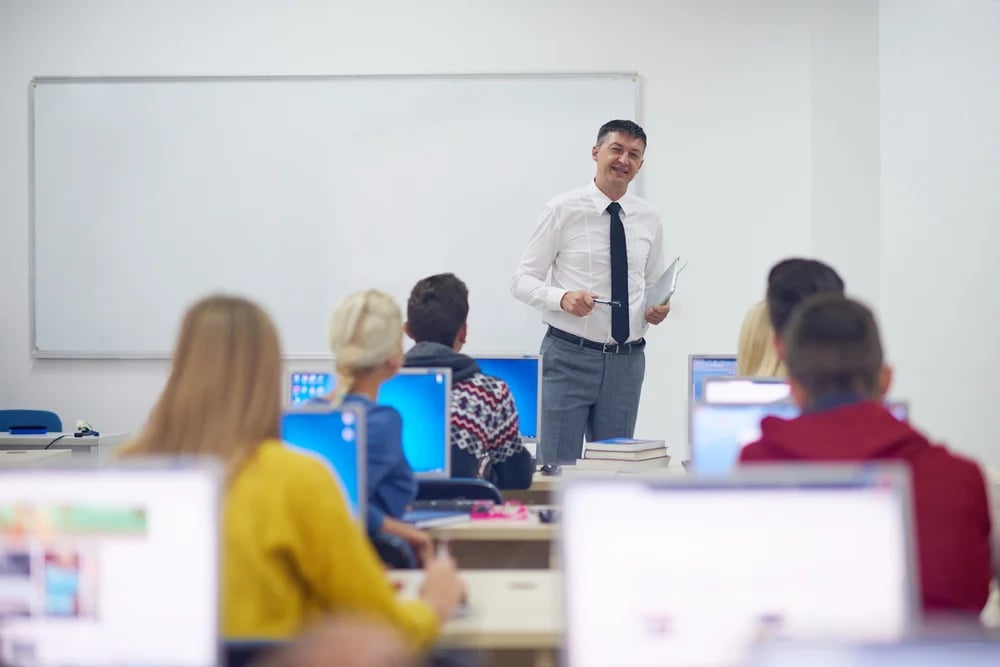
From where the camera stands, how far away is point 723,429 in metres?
2.78

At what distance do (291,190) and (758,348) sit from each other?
3.72 meters

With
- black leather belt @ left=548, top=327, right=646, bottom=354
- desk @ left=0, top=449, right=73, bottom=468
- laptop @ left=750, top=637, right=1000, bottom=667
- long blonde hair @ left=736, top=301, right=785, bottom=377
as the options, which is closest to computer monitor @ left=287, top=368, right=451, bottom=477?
long blonde hair @ left=736, top=301, right=785, bottom=377

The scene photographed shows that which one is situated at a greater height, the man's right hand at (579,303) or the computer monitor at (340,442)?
the man's right hand at (579,303)

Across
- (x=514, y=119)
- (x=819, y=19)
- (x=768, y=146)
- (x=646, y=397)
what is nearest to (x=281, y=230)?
(x=514, y=119)

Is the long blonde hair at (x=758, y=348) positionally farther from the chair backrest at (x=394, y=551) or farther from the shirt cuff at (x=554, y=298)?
the shirt cuff at (x=554, y=298)

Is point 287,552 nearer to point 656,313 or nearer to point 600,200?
point 656,313

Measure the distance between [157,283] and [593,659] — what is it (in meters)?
5.56

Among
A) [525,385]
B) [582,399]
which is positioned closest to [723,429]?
[525,385]

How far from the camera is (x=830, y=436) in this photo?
1953mm

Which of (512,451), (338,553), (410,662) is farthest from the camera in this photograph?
(512,451)

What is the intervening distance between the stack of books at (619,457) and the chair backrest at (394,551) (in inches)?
49.0

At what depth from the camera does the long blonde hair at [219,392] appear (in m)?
1.86

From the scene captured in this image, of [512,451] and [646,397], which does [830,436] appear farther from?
[646,397]

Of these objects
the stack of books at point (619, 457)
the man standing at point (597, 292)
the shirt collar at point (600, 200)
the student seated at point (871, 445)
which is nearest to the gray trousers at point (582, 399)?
the man standing at point (597, 292)
